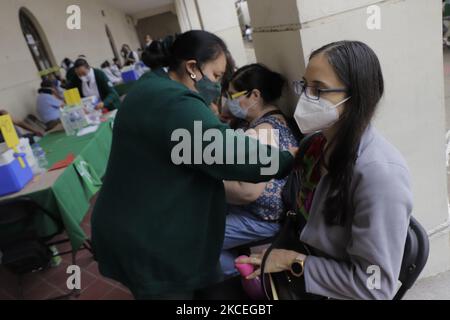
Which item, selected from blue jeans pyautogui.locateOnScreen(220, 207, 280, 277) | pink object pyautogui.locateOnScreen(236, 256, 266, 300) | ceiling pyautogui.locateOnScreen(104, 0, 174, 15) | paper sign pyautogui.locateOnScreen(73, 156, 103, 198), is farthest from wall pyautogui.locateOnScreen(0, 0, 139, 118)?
pink object pyautogui.locateOnScreen(236, 256, 266, 300)

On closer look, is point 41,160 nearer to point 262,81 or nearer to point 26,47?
point 262,81

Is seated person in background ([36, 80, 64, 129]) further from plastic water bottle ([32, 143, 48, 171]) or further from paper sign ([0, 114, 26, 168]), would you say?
paper sign ([0, 114, 26, 168])

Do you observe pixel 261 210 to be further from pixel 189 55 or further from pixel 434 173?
pixel 434 173

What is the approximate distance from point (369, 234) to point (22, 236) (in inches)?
89.7

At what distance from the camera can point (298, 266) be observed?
104 centimetres

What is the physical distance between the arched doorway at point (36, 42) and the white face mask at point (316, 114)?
7000mm

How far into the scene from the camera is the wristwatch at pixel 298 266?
1033 millimetres

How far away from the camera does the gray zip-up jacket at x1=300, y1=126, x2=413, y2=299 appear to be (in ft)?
2.87

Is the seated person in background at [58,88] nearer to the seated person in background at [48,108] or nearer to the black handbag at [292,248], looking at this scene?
the seated person in background at [48,108]

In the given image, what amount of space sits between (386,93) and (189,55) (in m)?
0.91

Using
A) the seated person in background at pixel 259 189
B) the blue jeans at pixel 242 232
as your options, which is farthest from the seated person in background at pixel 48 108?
the blue jeans at pixel 242 232

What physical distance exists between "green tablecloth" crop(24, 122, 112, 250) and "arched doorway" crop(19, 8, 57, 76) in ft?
13.7

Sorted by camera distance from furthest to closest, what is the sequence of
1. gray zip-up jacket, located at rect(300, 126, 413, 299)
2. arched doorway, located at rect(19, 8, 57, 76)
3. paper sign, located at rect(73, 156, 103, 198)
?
arched doorway, located at rect(19, 8, 57, 76), paper sign, located at rect(73, 156, 103, 198), gray zip-up jacket, located at rect(300, 126, 413, 299)
